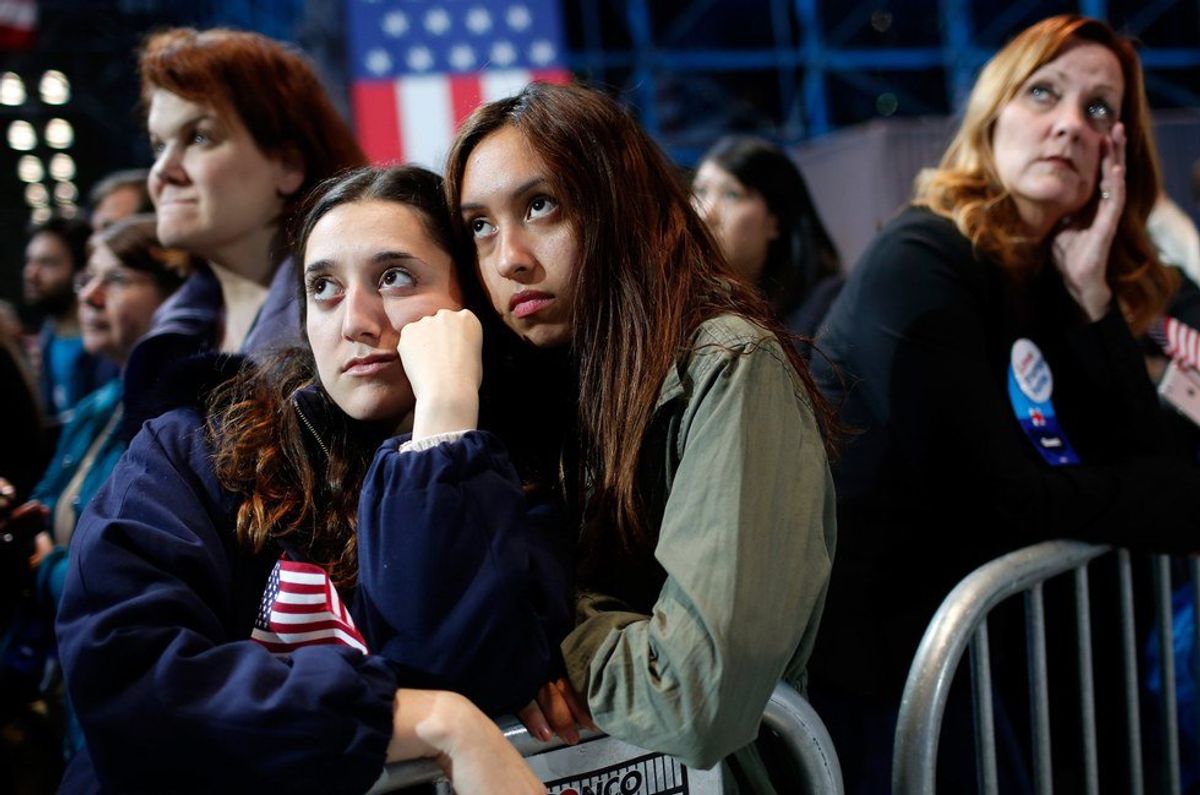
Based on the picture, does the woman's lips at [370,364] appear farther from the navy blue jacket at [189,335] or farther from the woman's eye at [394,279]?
the navy blue jacket at [189,335]

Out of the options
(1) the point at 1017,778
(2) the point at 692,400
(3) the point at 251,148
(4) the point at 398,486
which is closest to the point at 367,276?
(4) the point at 398,486

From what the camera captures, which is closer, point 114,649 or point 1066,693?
point 114,649

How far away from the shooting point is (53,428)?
138 inches

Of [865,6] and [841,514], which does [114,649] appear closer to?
[841,514]

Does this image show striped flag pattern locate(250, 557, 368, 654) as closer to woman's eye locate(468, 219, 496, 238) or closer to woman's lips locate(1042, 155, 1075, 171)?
woman's eye locate(468, 219, 496, 238)

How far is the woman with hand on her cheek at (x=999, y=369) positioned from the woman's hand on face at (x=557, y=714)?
0.81 metres

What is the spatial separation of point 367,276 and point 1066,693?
1.72m

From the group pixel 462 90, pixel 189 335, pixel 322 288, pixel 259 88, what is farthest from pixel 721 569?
pixel 462 90

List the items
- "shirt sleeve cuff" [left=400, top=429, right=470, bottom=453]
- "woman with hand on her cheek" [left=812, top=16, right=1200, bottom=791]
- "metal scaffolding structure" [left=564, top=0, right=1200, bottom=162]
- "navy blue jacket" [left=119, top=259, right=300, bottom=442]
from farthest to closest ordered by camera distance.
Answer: "metal scaffolding structure" [left=564, top=0, right=1200, bottom=162], "woman with hand on her cheek" [left=812, top=16, right=1200, bottom=791], "navy blue jacket" [left=119, top=259, right=300, bottom=442], "shirt sleeve cuff" [left=400, top=429, right=470, bottom=453]

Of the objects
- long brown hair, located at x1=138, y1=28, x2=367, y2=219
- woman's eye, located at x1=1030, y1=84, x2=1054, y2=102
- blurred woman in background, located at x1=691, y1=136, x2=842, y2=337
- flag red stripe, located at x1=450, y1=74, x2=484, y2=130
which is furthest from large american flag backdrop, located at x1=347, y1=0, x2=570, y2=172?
woman's eye, located at x1=1030, y1=84, x2=1054, y2=102

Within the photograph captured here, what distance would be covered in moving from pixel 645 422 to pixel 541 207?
1.26 ft

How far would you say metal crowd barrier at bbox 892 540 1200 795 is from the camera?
71.7 inches

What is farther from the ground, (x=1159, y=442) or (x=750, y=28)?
(x=750, y=28)

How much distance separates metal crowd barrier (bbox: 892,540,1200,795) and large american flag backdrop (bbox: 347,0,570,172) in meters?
4.36
